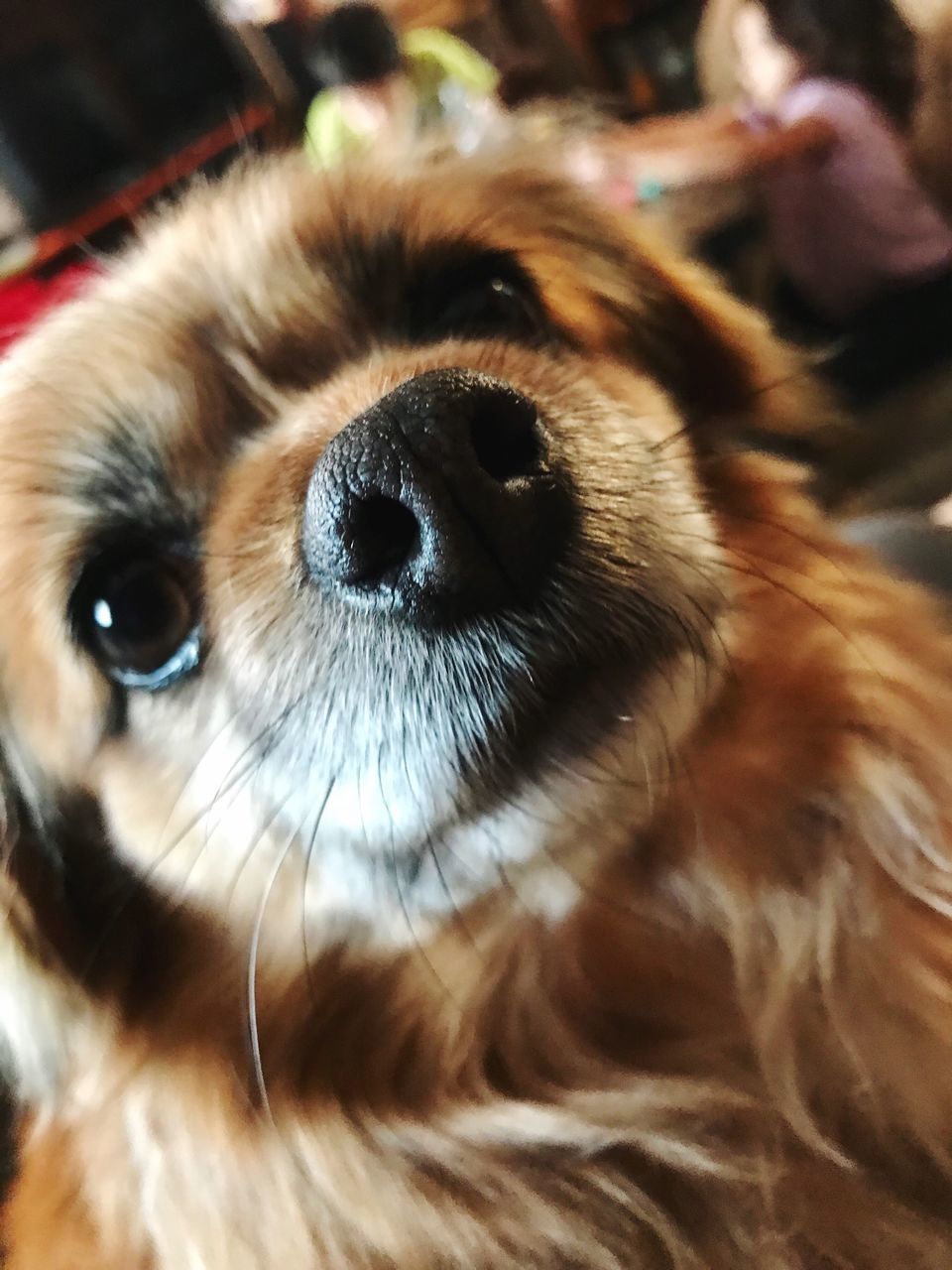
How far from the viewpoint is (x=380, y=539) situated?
0.75m

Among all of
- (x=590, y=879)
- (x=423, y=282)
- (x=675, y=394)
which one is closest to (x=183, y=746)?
(x=590, y=879)

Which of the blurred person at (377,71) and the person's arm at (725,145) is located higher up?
the blurred person at (377,71)

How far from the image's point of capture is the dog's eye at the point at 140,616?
101 centimetres

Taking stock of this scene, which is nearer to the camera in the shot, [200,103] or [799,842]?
[799,842]

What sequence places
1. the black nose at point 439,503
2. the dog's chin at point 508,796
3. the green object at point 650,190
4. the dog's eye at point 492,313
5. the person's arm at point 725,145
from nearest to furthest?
the black nose at point 439,503 → the dog's chin at point 508,796 → the dog's eye at point 492,313 → the green object at point 650,190 → the person's arm at point 725,145

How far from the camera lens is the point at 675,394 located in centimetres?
134

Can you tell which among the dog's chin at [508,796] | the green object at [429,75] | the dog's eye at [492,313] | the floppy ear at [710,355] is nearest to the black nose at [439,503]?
the dog's chin at [508,796]

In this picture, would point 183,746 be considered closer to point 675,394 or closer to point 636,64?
point 675,394

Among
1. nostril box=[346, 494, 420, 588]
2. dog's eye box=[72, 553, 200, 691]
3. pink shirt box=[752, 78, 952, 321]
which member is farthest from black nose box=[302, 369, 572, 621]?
pink shirt box=[752, 78, 952, 321]

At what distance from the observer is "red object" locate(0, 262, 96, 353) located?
4.11 feet

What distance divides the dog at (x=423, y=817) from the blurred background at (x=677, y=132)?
360 mm

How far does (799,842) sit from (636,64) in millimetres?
4136

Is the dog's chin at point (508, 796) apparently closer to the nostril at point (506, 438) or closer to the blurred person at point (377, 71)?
the nostril at point (506, 438)

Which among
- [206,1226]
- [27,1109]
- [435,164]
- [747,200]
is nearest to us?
[206,1226]
